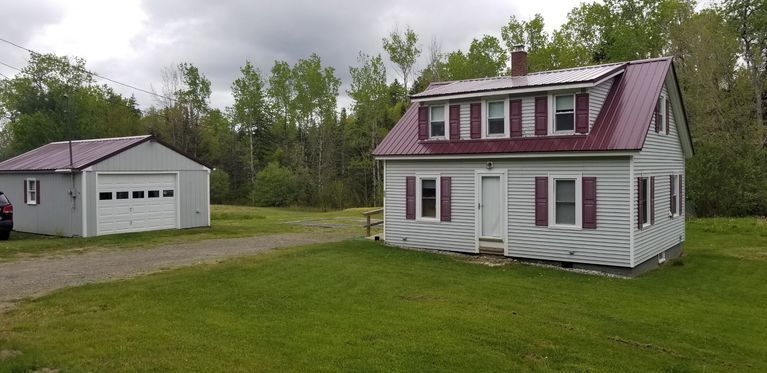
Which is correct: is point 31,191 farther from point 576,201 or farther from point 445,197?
point 576,201

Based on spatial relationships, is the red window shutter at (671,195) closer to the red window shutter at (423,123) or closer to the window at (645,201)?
the window at (645,201)

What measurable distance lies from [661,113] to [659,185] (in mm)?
2139

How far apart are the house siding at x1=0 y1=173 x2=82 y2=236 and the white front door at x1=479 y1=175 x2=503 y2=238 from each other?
14.3 meters

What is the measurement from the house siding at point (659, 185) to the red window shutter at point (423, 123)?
613 centimetres

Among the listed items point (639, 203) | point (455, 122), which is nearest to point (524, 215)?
point (639, 203)

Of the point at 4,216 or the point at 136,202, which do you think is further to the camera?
the point at 136,202

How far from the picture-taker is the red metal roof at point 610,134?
13711 mm

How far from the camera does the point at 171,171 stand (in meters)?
22.8

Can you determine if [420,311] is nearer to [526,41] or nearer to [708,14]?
[708,14]

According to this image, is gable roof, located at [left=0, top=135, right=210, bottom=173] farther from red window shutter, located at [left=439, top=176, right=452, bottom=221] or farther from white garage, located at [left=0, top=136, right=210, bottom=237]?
red window shutter, located at [left=439, top=176, right=452, bottom=221]

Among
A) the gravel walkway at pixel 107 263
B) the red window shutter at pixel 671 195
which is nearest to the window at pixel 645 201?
the red window shutter at pixel 671 195

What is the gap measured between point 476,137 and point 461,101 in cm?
119

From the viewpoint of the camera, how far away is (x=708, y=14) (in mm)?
36281

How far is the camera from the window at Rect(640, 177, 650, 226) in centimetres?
1455
